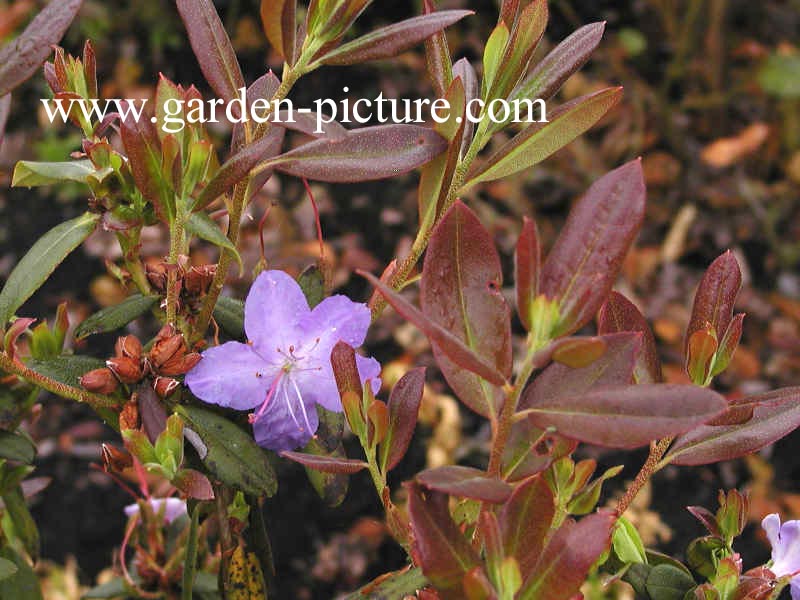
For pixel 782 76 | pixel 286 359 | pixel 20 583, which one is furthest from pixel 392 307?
pixel 782 76

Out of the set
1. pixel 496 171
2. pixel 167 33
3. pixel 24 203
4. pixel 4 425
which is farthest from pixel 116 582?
pixel 167 33

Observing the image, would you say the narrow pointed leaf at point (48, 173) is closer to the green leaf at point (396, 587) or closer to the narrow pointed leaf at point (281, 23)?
the narrow pointed leaf at point (281, 23)

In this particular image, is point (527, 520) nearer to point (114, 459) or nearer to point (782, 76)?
point (114, 459)

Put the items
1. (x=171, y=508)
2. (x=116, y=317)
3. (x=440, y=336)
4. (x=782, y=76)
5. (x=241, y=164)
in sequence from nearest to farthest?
(x=440, y=336)
(x=241, y=164)
(x=116, y=317)
(x=171, y=508)
(x=782, y=76)

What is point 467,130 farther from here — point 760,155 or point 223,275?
point 760,155

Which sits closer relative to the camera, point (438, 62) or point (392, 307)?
point (392, 307)

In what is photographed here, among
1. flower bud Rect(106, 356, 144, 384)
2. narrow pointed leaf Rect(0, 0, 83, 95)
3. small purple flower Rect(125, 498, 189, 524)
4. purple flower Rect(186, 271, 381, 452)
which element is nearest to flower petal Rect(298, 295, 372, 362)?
purple flower Rect(186, 271, 381, 452)
